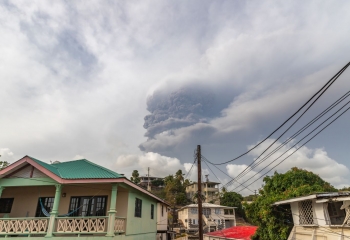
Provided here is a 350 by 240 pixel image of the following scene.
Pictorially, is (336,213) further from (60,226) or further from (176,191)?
(176,191)

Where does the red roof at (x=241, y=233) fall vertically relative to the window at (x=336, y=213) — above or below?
below

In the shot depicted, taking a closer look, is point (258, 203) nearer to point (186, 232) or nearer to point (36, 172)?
point (36, 172)

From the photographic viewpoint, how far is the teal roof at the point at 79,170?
1321cm

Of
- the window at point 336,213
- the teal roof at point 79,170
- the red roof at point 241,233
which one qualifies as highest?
the teal roof at point 79,170

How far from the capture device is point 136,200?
51.2ft

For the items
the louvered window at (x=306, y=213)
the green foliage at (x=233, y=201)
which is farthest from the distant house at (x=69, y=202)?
the green foliage at (x=233, y=201)

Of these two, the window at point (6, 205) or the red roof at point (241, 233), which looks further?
the red roof at point (241, 233)

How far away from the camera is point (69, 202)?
1439cm

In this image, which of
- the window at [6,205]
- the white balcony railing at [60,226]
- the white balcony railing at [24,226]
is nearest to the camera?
the white balcony railing at [60,226]

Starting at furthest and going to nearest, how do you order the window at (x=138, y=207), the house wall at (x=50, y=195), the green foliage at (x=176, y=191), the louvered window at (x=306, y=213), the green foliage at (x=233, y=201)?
the green foliage at (x=176, y=191) < the green foliage at (x=233, y=201) < the window at (x=138, y=207) < the house wall at (x=50, y=195) < the louvered window at (x=306, y=213)

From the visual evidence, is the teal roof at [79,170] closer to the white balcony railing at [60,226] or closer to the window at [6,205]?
the white balcony railing at [60,226]

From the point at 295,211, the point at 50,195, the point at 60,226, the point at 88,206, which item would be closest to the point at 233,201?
the point at 295,211

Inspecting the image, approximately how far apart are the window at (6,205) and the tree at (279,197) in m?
17.6

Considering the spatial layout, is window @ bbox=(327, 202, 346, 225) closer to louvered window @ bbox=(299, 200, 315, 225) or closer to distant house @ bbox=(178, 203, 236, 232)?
louvered window @ bbox=(299, 200, 315, 225)
